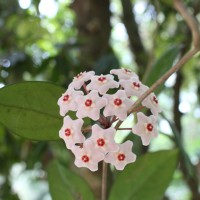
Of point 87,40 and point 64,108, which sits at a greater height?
point 87,40

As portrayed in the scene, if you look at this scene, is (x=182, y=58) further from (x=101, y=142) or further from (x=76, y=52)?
(x=76, y=52)

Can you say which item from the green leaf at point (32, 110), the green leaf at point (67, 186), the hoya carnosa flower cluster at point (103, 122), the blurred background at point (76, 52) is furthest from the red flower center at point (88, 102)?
the blurred background at point (76, 52)

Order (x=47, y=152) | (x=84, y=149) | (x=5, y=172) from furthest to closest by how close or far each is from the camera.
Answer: (x=5, y=172), (x=47, y=152), (x=84, y=149)

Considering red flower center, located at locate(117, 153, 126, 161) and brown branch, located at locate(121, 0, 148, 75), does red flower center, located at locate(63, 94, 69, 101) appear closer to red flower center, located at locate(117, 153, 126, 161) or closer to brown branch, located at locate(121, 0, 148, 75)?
red flower center, located at locate(117, 153, 126, 161)

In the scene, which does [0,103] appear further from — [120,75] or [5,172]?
[5,172]

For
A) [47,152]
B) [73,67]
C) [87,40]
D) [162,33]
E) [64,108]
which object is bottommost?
[64,108]

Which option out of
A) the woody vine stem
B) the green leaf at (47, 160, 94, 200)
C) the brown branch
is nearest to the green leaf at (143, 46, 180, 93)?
the woody vine stem

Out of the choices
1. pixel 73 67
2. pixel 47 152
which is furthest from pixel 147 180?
pixel 47 152
